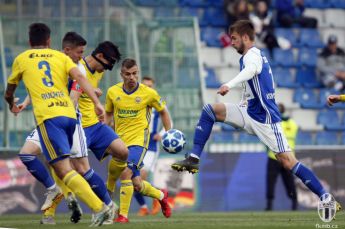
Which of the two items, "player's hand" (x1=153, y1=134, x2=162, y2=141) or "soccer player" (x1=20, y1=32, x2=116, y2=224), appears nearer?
"soccer player" (x1=20, y1=32, x2=116, y2=224)

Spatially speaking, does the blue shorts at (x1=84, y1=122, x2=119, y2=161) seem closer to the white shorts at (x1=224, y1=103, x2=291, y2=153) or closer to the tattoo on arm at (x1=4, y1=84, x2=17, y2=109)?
the tattoo on arm at (x1=4, y1=84, x2=17, y2=109)

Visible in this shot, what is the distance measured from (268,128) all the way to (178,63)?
29.9 feet

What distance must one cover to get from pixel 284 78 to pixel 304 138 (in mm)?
2556

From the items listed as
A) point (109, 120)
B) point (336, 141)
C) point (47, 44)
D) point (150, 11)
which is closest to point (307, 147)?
point (336, 141)

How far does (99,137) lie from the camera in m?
13.9

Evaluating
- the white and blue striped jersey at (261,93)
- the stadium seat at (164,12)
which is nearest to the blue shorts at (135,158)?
the white and blue striped jersey at (261,93)

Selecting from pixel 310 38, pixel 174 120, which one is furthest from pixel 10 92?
pixel 310 38

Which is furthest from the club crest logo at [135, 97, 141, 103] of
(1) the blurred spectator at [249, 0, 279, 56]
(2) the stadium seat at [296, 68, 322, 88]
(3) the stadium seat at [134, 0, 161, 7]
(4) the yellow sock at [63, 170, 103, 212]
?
(2) the stadium seat at [296, 68, 322, 88]

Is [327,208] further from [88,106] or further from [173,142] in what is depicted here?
[88,106]

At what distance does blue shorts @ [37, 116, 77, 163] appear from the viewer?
1170 centimetres

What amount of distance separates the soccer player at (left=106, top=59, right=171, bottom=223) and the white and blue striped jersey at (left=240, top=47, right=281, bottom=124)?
7.46ft

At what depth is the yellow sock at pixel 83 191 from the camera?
11.3 m

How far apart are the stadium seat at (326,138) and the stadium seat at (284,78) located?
1.96 metres

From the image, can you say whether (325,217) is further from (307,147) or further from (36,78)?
(307,147)
